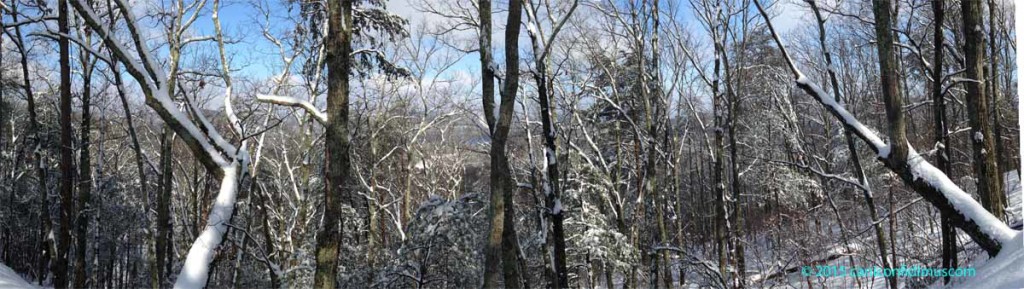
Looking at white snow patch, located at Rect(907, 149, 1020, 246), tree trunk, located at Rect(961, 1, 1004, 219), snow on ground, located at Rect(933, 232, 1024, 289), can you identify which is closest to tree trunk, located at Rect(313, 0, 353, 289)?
snow on ground, located at Rect(933, 232, 1024, 289)

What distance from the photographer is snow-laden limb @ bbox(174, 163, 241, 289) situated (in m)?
4.48

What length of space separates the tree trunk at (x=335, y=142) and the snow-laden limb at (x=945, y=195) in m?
4.97

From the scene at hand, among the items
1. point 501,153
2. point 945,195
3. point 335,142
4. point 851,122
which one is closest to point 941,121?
point 851,122

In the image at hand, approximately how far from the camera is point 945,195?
5.32 m

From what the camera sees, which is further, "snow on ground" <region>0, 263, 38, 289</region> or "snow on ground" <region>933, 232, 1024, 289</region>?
"snow on ground" <region>0, 263, 38, 289</region>

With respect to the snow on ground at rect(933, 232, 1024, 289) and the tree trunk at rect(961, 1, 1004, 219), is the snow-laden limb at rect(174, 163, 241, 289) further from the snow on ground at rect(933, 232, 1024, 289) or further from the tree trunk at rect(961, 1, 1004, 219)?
the tree trunk at rect(961, 1, 1004, 219)

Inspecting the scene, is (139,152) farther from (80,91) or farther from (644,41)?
(644,41)

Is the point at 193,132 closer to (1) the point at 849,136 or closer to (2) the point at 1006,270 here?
(2) the point at 1006,270

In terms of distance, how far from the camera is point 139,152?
Answer: 39.4ft

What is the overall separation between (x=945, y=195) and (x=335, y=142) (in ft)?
18.9

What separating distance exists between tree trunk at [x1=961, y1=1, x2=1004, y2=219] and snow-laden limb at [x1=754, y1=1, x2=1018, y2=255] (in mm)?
1373

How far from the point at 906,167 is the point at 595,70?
9.47m

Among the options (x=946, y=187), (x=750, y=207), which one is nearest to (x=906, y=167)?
(x=946, y=187)

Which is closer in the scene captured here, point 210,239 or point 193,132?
point 210,239
